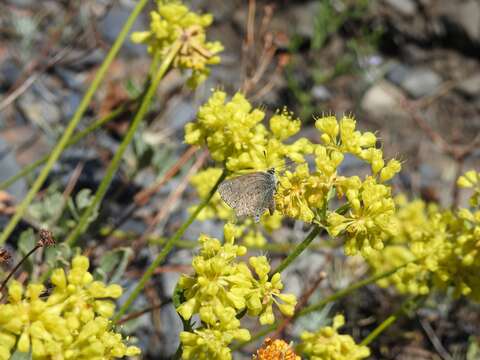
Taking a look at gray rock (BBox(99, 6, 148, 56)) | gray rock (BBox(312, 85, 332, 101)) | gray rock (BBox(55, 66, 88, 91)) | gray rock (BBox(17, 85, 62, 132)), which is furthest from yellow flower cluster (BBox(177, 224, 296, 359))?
gray rock (BBox(312, 85, 332, 101))

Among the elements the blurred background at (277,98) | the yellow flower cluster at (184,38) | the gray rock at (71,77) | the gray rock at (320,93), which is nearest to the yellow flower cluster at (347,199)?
the yellow flower cluster at (184,38)

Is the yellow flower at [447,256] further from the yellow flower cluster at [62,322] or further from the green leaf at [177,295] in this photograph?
the yellow flower cluster at [62,322]

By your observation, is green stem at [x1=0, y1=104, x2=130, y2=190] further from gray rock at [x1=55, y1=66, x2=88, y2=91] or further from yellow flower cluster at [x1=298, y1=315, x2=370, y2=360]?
gray rock at [x1=55, y1=66, x2=88, y2=91]

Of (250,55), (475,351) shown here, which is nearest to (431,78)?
(250,55)

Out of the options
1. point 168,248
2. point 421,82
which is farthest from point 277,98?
point 168,248

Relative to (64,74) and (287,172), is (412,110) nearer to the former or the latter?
(64,74)

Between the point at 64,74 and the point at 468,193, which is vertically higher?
the point at 64,74
